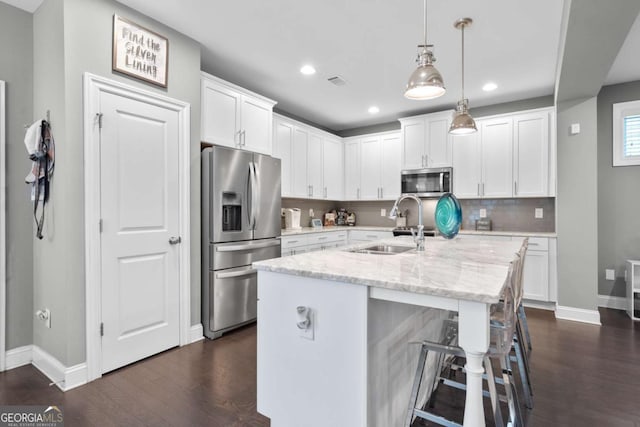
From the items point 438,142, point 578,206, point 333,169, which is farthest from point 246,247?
point 578,206

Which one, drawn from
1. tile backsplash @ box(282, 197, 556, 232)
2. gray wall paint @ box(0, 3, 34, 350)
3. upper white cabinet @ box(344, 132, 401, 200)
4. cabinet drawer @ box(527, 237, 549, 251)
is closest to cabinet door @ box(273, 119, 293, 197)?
tile backsplash @ box(282, 197, 556, 232)

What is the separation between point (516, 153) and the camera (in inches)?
166

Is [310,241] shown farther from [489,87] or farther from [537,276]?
[489,87]

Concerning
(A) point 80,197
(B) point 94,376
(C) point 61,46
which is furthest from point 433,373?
(C) point 61,46

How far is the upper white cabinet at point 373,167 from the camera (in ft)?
17.1

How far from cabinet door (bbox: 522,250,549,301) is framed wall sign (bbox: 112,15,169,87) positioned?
4334 mm

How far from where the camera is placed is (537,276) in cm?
387

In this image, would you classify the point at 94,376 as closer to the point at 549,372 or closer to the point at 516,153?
the point at 549,372

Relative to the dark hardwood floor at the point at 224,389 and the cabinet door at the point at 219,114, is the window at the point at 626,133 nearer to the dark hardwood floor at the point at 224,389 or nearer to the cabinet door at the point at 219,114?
the dark hardwood floor at the point at 224,389

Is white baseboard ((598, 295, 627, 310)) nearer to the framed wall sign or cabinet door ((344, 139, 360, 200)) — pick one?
cabinet door ((344, 139, 360, 200))

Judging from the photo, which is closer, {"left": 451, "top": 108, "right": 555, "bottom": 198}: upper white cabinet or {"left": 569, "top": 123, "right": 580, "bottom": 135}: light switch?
{"left": 569, "top": 123, "right": 580, "bottom": 135}: light switch

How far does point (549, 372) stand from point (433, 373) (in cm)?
102

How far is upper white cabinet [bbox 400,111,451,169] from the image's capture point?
183 inches

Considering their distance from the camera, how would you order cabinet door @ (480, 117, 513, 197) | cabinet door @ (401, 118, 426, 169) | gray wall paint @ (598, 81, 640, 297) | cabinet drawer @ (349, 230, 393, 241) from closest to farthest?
gray wall paint @ (598, 81, 640, 297), cabinet door @ (480, 117, 513, 197), cabinet door @ (401, 118, 426, 169), cabinet drawer @ (349, 230, 393, 241)
